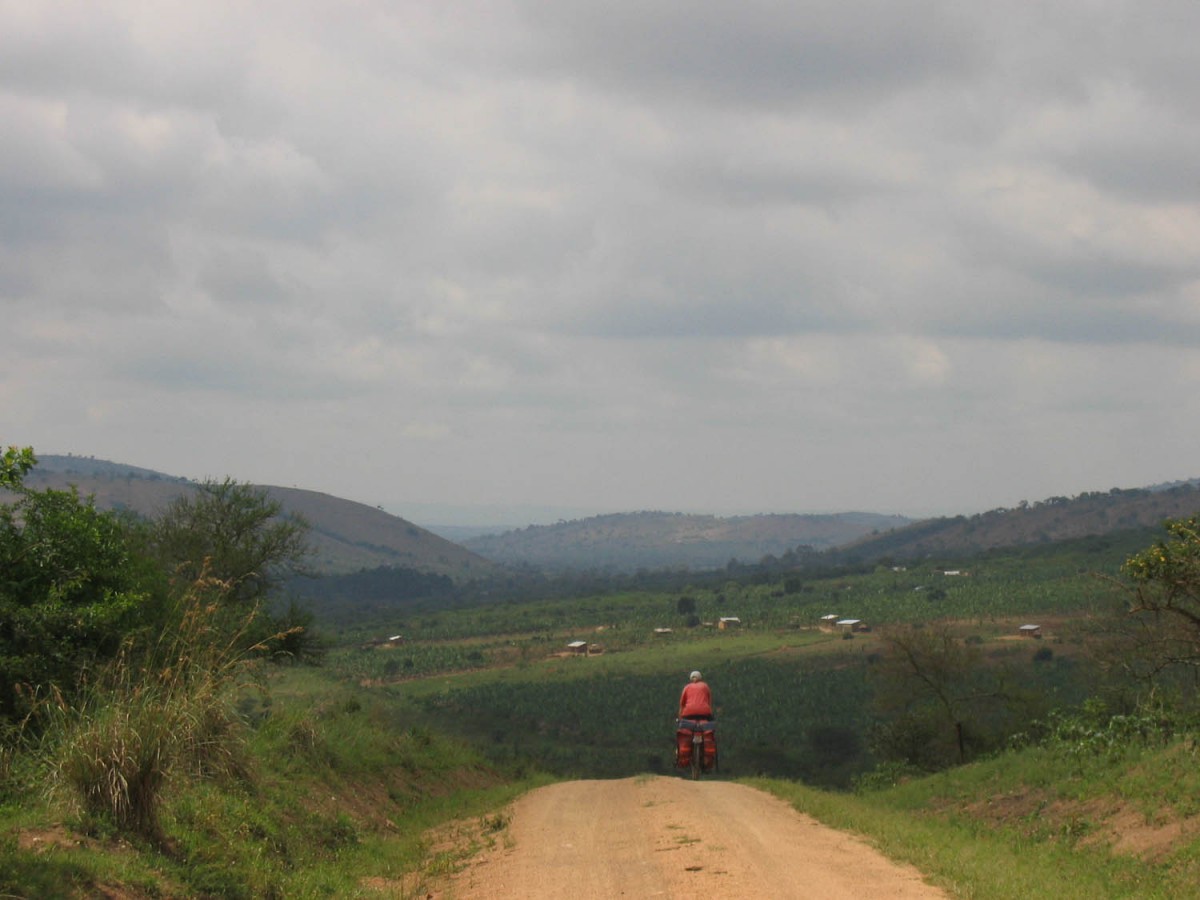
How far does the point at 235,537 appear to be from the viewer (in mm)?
34500

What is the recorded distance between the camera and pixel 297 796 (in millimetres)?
14367

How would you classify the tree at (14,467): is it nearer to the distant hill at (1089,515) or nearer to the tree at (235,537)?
the tree at (235,537)

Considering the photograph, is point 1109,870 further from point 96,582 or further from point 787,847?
point 96,582

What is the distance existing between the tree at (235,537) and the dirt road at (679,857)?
63.1ft

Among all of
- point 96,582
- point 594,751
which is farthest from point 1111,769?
point 594,751

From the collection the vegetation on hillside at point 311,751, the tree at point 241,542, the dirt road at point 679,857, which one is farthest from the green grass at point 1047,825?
the tree at point 241,542

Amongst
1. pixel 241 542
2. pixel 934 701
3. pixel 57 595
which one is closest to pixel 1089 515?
pixel 934 701

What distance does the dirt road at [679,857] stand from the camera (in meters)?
9.49

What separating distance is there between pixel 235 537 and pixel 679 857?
87.4 feet

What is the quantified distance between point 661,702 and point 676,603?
57.2 m

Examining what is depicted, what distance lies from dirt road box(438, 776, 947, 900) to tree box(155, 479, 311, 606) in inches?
757

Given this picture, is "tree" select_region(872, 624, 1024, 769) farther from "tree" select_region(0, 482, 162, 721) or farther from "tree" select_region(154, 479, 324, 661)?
"tree" select_region(0, 482, 162, 721)

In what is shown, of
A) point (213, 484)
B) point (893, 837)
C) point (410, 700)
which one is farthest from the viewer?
point (410, 700)

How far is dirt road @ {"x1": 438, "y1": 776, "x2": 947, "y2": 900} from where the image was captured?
9.49m
